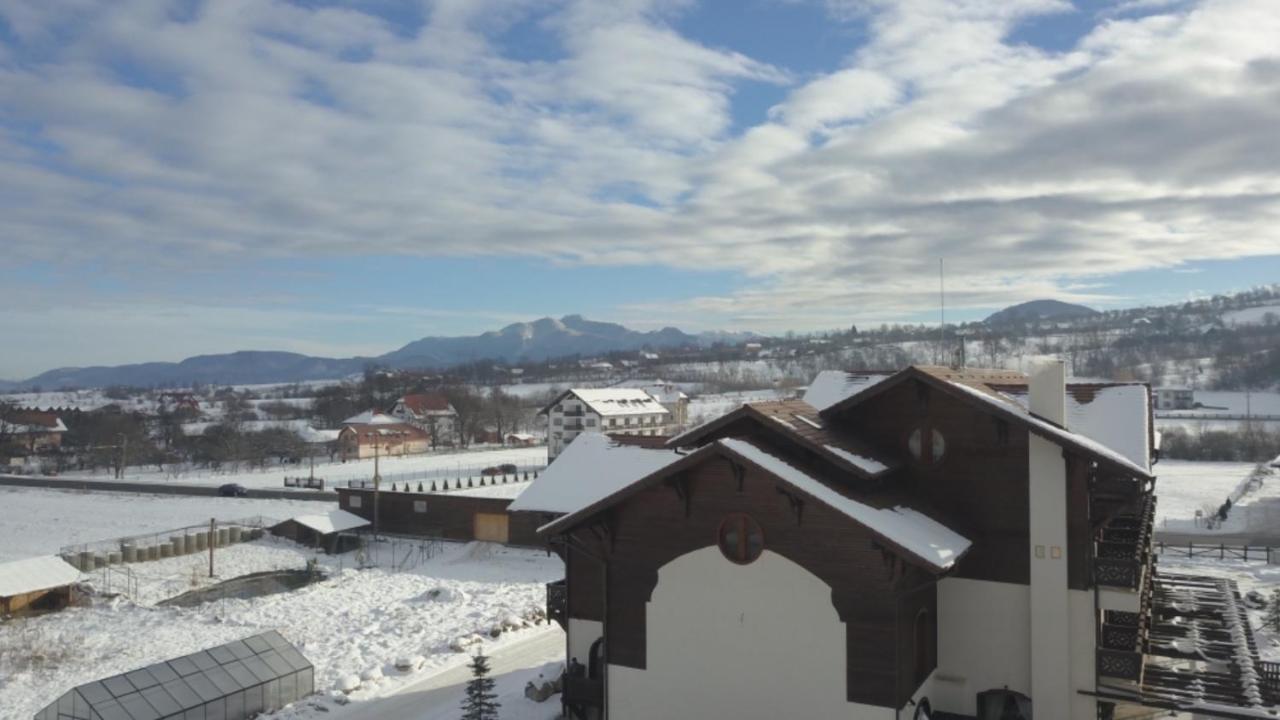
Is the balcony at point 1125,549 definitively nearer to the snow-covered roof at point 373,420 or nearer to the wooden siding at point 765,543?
the wooden siding at point 765,543

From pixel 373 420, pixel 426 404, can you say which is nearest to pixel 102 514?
pixel 373 420

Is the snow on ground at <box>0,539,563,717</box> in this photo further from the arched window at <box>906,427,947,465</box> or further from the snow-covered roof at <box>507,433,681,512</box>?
the arched window at <box>906,427,947,465</box>

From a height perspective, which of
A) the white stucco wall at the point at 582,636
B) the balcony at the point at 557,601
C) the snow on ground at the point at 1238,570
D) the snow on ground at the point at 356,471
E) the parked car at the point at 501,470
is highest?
the balcony at the point at 557,601

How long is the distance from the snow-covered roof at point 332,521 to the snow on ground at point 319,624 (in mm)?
4138

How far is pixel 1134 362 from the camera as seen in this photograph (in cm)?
17825

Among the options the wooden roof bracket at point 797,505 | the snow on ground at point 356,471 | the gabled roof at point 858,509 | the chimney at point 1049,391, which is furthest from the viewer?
the snow on ground at point 356,471

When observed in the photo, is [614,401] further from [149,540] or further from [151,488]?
[149,540]

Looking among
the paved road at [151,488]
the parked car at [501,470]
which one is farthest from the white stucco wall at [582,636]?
the parked car at [501,470]

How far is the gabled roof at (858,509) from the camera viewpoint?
540 inches

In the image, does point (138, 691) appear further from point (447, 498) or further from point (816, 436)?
point (447, 498)

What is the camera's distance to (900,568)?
14016 mm

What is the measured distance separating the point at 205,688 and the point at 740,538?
42.2 ft

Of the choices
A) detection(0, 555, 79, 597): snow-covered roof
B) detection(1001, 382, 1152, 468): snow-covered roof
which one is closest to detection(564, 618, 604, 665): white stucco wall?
detection(1001, 382, 1152, 468): snow-covered roof

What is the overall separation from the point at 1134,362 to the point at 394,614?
18430 cm
